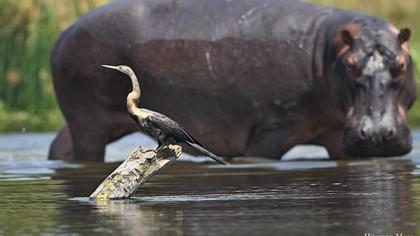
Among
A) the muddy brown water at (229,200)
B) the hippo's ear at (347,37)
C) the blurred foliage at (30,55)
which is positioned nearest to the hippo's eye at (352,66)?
the hippo's ear at (347,37)

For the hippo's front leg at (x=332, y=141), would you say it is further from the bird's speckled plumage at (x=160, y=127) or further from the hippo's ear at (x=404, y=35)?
the bird's speckled plumage at (x=160, y=127)

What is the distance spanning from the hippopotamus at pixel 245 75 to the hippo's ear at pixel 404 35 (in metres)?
0.01

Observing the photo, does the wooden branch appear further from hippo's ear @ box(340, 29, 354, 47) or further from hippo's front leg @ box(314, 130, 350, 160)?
hippo's front leg @ box(314, 130, 350, 160)

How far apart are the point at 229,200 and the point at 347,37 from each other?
3.73 metres

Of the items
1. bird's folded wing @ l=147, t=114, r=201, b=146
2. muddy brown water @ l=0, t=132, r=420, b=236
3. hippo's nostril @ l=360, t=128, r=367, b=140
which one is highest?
hippo's nostril @ l=360, t=128, r=367, b=140

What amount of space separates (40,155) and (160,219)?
22.3 ft

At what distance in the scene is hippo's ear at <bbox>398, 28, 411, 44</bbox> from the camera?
413 inches

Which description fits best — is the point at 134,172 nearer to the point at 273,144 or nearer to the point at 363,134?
the point at 363,134

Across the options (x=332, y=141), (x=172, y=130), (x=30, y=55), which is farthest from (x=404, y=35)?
(x=30, y=55)

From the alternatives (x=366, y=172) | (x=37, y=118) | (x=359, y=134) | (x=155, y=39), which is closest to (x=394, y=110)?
(x=359, y=134)

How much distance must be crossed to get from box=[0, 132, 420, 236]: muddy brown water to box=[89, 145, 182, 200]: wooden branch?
9 centimetres

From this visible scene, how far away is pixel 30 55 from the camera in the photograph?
1805 cm

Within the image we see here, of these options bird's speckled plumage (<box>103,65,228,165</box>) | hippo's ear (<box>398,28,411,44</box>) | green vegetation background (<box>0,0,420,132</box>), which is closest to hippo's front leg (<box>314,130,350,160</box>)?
hippo's ear (<box>398,28,411,44</box>)

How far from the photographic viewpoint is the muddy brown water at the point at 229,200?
19.0 ft
